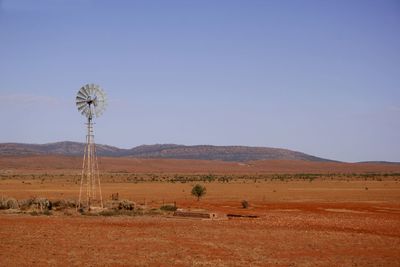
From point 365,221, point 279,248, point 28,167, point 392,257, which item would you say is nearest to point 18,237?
point 279,248

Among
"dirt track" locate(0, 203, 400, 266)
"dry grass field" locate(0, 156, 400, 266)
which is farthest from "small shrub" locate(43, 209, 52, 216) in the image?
"dirt track" locate(0, 203, 400, 266)

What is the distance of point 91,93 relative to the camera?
38000mm

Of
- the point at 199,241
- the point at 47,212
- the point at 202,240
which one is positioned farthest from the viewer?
the point at 47,212

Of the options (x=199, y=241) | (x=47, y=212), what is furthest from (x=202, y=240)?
(x=47, y=212)

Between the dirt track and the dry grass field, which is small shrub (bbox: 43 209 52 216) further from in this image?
the dirt track

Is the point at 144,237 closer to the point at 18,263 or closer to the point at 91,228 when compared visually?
the point at 91,228

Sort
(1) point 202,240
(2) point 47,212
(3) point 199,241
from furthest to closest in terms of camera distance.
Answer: (2) point 47,212 < (1) point 202,240 < (3) point 199,241

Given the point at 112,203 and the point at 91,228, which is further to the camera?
the point at 112,203

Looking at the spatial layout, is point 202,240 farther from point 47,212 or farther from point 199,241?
point 47,212

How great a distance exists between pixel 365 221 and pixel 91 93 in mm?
19350

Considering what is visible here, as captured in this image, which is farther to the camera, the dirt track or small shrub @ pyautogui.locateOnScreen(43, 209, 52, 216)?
small shrub @ pyautogui.locateOnScreen(43, 209, 52, 216)

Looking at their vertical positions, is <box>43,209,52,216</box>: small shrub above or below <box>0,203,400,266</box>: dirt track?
above

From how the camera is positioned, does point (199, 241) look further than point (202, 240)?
No

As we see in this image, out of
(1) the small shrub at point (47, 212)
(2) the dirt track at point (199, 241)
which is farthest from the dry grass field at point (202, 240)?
(1) the small shrub at point (47, 212)
